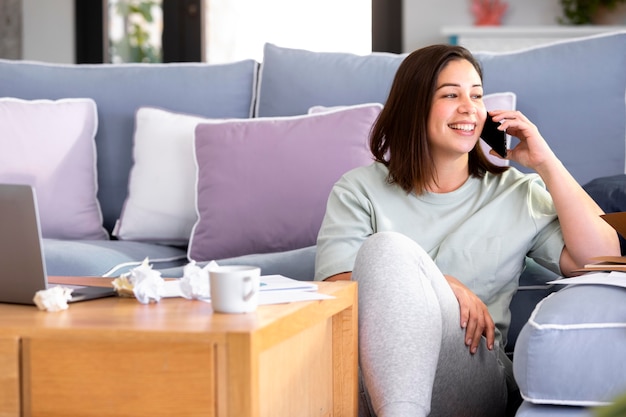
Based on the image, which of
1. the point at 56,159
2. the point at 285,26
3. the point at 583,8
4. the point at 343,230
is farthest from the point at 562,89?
the point at 285,26

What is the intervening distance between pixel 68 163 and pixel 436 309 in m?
1.54

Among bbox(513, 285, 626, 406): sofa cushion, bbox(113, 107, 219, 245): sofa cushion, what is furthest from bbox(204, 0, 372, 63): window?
bbox(513, 285, 626, 406): sofa cushion

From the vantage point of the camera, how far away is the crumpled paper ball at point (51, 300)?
128 cm

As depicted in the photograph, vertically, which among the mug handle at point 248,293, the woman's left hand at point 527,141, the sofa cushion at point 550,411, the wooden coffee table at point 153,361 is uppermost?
the woman's left hand at point 527,141

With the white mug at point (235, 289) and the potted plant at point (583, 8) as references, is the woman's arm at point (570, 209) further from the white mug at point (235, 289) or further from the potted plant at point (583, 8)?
the potted plant at point (583, 8)

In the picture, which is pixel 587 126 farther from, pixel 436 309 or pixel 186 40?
pixel 186 40

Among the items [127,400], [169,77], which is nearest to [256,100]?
[169,77]

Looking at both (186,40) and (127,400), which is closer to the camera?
(127,400)

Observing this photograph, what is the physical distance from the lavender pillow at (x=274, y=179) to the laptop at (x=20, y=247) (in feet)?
3.60

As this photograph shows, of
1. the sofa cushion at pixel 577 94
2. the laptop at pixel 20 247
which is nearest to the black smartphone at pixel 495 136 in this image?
the sofa cushion at pixel 577 94

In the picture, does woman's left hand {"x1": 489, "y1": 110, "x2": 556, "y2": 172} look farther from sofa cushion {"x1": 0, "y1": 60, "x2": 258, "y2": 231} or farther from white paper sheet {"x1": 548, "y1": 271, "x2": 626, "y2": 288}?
sofa cushion {"x1": 0, "y1": 60, "x2": 258, "y2": 231}

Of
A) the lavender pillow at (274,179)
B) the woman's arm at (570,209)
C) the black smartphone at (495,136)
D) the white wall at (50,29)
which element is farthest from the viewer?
the white wall at (50,29)

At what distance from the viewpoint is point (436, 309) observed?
1.52m

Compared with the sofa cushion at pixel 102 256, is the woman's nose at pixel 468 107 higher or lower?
higher
